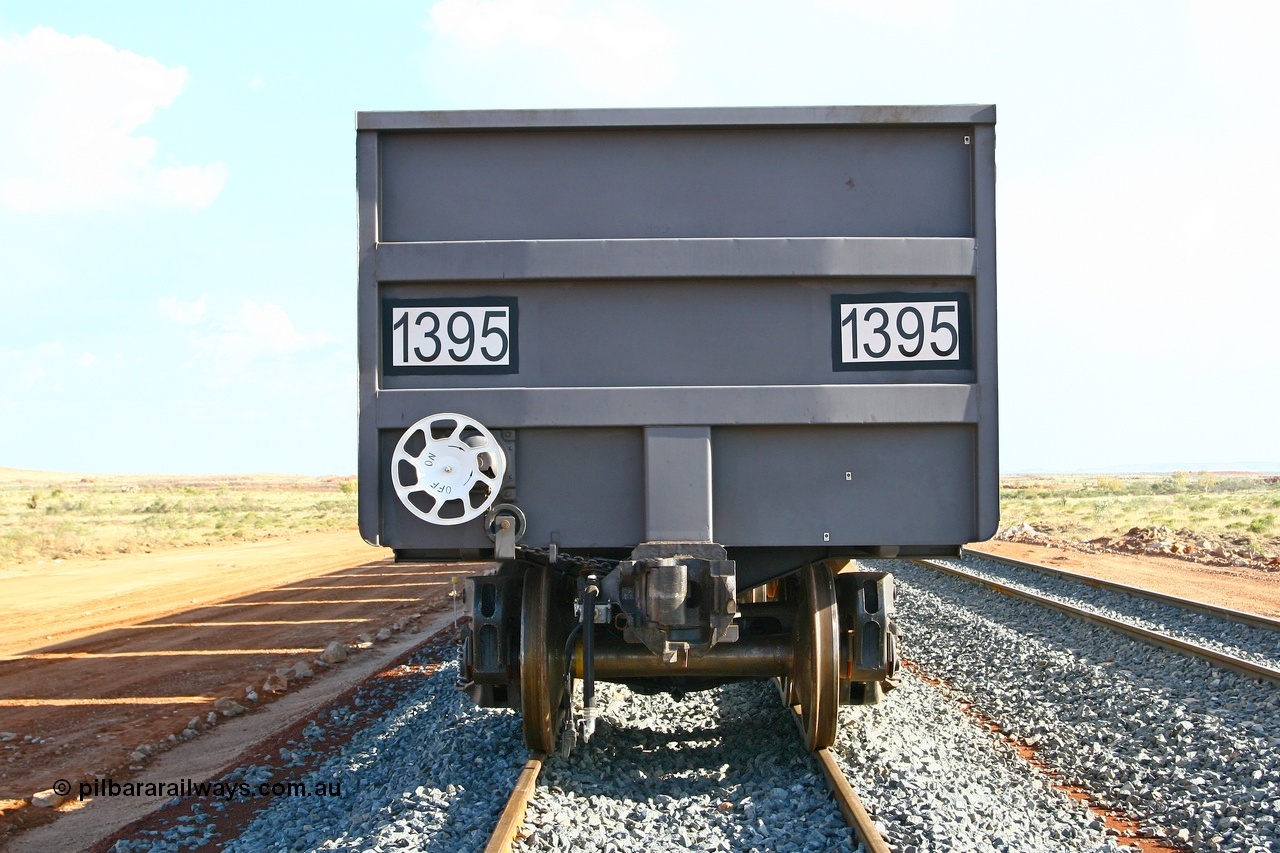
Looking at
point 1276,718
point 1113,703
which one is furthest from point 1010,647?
point 1276,718

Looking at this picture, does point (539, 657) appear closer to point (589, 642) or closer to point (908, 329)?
point (589, 642)

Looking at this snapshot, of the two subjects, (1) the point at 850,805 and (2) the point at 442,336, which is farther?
(2) the point at 442,336

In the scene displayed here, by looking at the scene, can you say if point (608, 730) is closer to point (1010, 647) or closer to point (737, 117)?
point (737, 117)

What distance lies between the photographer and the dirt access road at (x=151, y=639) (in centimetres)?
783

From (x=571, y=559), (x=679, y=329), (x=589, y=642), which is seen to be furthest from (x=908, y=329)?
(x=589, y=642)

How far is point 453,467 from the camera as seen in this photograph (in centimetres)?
470

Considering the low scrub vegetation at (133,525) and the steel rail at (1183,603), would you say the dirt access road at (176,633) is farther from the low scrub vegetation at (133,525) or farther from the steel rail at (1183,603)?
the low scrub vegetation at (133,525)

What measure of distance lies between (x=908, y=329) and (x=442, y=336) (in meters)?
2.30

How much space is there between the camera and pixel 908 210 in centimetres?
496

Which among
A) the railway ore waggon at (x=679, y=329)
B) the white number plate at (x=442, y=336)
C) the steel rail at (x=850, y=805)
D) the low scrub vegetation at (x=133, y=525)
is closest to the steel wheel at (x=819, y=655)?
the steel rail at (x=850, y=805)

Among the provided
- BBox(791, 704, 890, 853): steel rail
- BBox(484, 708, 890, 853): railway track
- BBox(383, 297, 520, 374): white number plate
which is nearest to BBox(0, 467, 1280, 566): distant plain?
BBox(791, 704, 890, 853): steel rail

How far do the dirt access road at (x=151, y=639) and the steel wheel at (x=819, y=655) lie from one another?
4695 mm

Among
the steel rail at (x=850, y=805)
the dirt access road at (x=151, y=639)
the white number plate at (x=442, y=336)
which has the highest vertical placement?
the white number plate at (x=442, y=336)

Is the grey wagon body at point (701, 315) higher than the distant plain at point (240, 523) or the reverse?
higher
